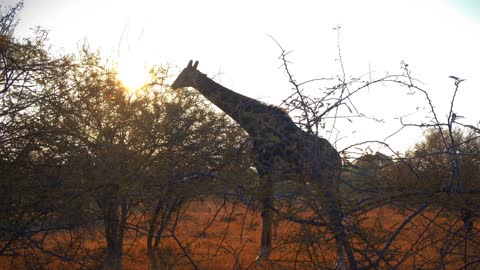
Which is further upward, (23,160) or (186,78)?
(186,78)

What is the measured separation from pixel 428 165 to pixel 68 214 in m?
2.40

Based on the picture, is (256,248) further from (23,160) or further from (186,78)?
(23,160)

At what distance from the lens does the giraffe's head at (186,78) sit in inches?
237

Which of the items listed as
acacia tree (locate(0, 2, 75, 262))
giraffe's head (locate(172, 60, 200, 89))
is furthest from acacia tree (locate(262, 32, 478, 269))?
giraffe's head (locate(172, 60, 200, 89))

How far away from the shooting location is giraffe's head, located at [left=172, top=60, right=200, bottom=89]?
601 cm

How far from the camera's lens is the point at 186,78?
7152 mm

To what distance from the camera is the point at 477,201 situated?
2.13 metres

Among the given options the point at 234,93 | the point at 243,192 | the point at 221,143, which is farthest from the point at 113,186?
the point at 234,93

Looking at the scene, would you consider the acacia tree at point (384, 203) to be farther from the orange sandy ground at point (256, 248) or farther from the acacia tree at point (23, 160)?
the acacia tree at point (23, 160)

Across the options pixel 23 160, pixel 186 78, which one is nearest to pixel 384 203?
pixel 23 160

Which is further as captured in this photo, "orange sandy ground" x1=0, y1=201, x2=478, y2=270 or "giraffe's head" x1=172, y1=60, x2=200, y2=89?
"giraffe's head" x1=172, y1=60, x2=200, y2=89

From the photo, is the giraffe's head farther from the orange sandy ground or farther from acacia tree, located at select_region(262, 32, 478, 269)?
acacia tree, located at select_region(262, 32, 478, 269)

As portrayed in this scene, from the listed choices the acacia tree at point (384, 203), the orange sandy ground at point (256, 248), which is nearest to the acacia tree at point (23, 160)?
the orange sandy ground at point (256, 248)

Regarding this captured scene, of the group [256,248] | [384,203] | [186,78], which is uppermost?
[186,78]
